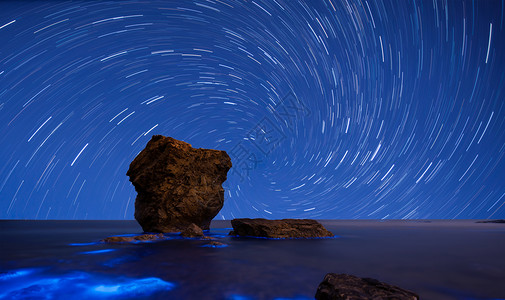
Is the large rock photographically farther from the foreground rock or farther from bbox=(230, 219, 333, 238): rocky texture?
the foreground rock

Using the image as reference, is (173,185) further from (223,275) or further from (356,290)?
(356,290)

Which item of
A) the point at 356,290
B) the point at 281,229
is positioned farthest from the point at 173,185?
the point at 356,290

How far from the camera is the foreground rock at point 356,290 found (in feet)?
11.7

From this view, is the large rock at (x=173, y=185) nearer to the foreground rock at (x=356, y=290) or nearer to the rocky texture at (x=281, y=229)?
the rocky texture at (x=281, y=229)

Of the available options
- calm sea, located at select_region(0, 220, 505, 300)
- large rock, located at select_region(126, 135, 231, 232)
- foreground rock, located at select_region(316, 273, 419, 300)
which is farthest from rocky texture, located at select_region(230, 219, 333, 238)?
foreground rock, located at select_region(316, 273, 419, 300)

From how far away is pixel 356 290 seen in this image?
377 centimetres

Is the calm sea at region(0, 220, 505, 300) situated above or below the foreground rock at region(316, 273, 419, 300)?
below

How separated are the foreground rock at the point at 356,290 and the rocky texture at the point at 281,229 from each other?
1165cm

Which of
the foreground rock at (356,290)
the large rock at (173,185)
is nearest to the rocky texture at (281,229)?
the large rock at (173,185)

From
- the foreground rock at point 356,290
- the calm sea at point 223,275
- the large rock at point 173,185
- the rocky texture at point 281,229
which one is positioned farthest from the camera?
the large rock at point 173,185

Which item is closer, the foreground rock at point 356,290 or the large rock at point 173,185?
the foreground rock at point 356,290

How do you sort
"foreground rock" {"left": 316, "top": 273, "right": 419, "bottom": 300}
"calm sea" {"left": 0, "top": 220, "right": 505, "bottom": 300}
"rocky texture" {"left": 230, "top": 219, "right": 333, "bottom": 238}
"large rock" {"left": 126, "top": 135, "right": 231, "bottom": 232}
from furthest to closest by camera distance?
"large rock" {"left": 126, "top": 135, "right": 231, "bottom": 232}, "rocky texture" {"left": 230, "top": 219, "right": 333, "bottom": 238}, "calm sea" {"left": 0, "top": 220, "right": 505, "bottom": 300}, "foreground rock" {"left": 316, "top": 273, "right": 419, "bottom": 300}

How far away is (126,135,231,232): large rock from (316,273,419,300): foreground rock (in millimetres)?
14667

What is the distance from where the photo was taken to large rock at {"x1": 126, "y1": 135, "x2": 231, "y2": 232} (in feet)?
57.5
